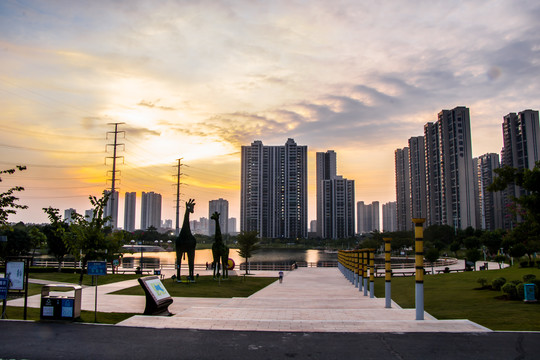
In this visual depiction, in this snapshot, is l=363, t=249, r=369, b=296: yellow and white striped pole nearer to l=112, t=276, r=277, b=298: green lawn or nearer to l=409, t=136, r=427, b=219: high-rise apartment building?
l=112, t=276, r=277, b=298: green lawn

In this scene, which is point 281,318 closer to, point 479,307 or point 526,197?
point 479,307

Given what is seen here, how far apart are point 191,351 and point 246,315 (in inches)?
211

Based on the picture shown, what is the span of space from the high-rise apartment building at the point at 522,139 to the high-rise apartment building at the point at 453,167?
18873 millimetres

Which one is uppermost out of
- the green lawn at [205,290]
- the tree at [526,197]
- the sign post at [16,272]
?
the tree at [526,197]

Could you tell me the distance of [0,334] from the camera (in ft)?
35.4

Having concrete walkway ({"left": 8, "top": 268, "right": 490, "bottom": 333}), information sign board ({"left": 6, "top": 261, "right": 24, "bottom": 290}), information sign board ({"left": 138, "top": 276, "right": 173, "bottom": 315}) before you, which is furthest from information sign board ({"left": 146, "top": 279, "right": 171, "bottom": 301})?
information sign board ({"left": 6, "top": 261, "right": 24, "bottom": 290})

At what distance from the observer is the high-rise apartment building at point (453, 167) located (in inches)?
5182

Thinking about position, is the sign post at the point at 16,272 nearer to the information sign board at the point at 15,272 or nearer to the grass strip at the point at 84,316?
the information sign board at the point at 15,272

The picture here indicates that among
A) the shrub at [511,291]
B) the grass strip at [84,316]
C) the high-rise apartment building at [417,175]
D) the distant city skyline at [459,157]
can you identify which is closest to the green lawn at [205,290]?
the grass strip at [84,316]

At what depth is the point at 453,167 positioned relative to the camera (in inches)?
5261

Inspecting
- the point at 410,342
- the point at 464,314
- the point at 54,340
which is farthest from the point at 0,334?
the point at 464,314

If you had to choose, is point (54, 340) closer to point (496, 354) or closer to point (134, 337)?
point (134, 337)

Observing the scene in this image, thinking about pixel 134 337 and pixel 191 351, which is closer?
pixel 191 351

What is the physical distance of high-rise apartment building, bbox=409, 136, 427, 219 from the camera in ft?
566
